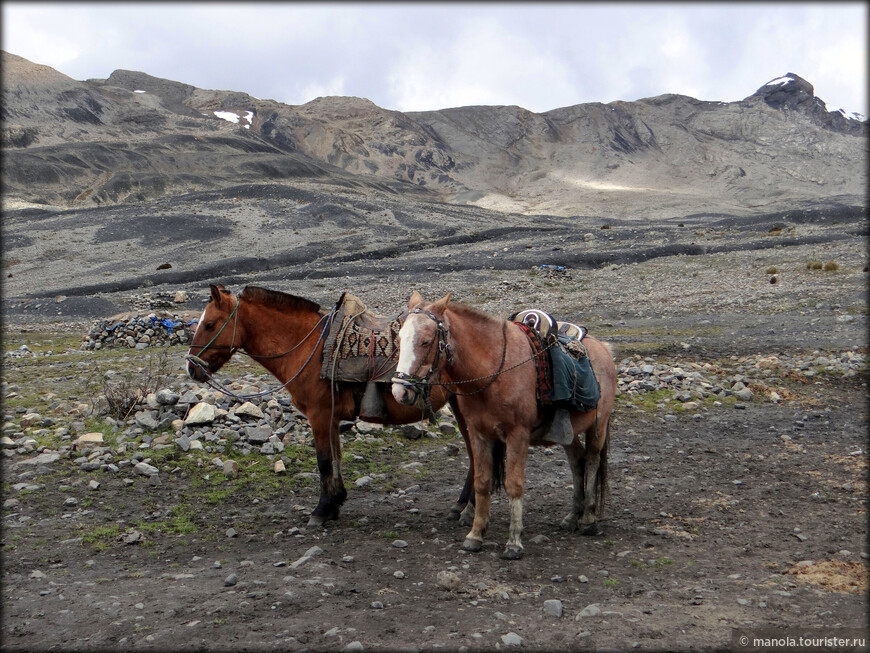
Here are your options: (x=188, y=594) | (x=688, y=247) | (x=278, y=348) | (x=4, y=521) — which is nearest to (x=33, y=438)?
(x=4, y=521)

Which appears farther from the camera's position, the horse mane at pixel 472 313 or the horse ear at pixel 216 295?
the horse ear at pixel 216 295

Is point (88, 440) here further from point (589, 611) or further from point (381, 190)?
point (381, 190)

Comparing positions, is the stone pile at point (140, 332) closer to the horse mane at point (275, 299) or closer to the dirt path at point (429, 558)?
the dirt path at point (429, 558)

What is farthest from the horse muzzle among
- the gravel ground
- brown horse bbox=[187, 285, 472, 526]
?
the gravel ground

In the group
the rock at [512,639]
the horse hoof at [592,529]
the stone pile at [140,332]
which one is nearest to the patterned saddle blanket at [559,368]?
the horse hoof at [592,529]

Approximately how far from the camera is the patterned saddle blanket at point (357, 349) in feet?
21.9

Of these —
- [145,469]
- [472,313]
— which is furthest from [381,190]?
[472,313]

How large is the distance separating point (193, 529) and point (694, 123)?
153 metres

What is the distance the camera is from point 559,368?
235 inches

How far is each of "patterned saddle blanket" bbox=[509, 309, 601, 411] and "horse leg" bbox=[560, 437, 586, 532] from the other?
0.69 metres

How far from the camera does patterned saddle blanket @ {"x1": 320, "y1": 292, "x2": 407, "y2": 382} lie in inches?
262

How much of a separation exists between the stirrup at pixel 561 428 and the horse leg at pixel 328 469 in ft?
7.70

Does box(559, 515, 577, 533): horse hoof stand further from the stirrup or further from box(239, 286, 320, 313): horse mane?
box(239, 286, 320, 313): horse mane

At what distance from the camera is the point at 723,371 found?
1312cm
